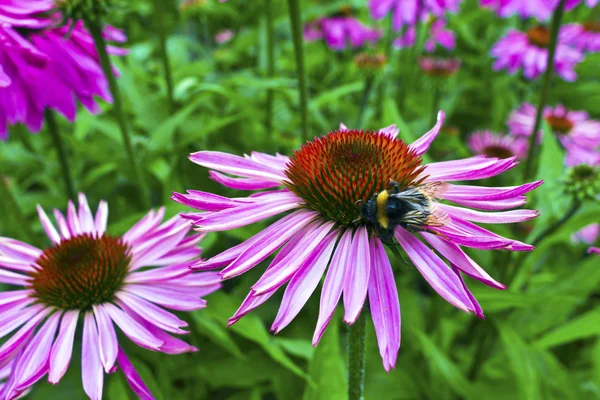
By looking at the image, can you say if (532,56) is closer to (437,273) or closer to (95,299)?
(437,273)

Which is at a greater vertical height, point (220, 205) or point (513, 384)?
point (220, 205)

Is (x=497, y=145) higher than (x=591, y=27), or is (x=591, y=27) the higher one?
(x=591, y=27)

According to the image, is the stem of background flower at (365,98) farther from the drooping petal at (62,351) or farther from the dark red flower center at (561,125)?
the drooping petal at (62,351)

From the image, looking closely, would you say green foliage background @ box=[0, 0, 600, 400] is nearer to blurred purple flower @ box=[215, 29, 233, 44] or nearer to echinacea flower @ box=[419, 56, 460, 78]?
echinacea flower @ box=[419, 56, 460, 78]

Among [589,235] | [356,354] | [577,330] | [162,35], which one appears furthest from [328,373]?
[589,235]

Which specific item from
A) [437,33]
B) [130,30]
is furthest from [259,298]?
[437,33]

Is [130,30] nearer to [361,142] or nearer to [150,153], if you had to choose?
[150,153]
